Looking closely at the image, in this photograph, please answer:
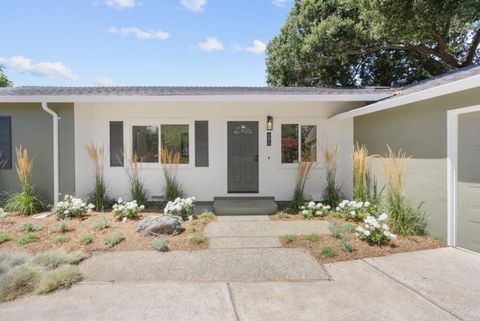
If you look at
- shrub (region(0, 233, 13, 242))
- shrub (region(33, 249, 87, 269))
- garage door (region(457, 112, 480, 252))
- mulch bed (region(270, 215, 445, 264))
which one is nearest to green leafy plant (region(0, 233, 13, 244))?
shrub (region(0, 233, 13, 242))

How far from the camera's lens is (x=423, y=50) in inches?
462

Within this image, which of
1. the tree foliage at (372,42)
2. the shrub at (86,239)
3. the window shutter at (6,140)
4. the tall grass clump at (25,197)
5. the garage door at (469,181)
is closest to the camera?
the garage door at (469,181)

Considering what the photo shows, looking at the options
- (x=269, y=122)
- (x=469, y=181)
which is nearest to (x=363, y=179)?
(x=469, y=181)

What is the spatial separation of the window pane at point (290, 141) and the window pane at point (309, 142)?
0.22 meters

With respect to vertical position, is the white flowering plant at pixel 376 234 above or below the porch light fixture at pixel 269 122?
below

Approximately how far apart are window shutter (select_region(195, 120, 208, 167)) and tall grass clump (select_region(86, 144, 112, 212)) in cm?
232

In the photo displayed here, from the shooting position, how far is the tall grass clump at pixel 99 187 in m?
6.58

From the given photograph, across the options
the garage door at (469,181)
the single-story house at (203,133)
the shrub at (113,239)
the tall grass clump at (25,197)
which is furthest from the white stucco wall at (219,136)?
the garage door at (469,181)

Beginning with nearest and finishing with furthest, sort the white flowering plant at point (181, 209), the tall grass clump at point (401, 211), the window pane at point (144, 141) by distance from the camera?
the tall grass clump at point (401, 211) → the white flowering plant at point (181, 209) → the window pane at point (144, 141)

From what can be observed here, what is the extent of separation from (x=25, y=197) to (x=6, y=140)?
1.66 metres

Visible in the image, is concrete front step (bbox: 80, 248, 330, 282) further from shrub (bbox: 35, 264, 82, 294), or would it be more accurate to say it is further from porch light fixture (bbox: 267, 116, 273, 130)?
porch light fixture (bbox: 267, 116, 273, 130)

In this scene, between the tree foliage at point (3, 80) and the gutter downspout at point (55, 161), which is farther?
the tree foliage at point (3, 80)

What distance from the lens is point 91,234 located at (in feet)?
15.9

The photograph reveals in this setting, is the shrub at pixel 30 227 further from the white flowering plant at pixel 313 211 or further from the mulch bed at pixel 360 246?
the white flowering plant at pixel 313 211
